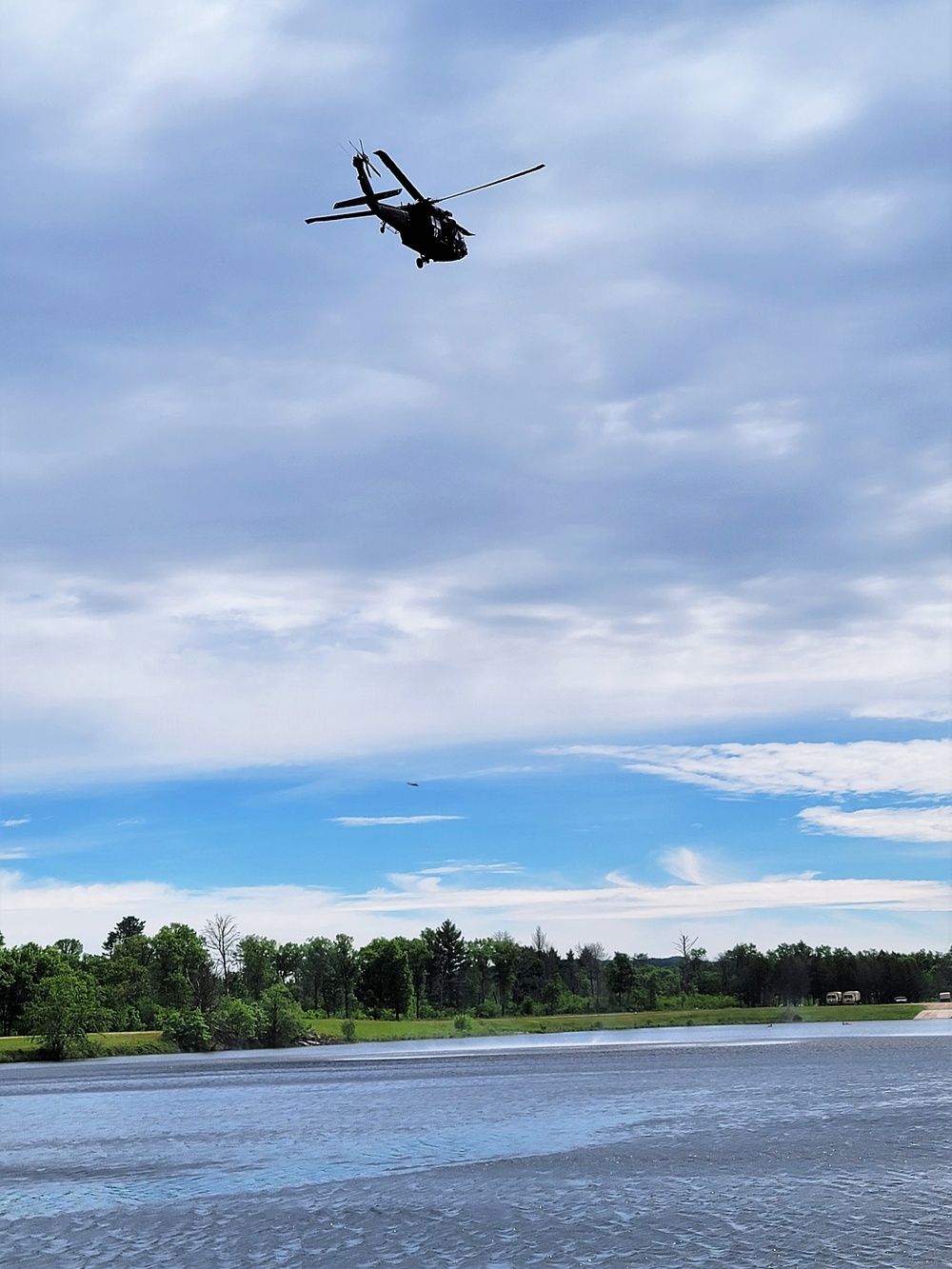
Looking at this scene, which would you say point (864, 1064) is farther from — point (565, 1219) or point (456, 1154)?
point (565, 1219)

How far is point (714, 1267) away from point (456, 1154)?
1134 inches

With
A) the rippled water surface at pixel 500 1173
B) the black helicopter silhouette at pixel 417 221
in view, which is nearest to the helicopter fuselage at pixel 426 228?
the black helicopter silhouette at pixel 417 221

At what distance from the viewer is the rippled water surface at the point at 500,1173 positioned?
39500 millimetres

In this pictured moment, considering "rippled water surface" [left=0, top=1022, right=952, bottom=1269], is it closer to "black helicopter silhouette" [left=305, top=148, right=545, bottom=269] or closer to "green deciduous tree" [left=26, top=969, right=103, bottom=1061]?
"black helicopter silhouette" [left=305, top=148, right=545, bottom=269]

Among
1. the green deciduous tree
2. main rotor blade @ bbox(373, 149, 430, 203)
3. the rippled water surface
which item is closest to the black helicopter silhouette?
main rotor blade @ bbox(373, 149, 430, 203)

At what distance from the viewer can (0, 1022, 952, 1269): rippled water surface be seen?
39.5m

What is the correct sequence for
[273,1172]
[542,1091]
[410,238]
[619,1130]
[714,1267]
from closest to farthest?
[714,1267], [410,238], [273,1172], [619,1130], [542,1091]

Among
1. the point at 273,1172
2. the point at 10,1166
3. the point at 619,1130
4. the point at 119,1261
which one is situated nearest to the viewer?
the point at 119,1261

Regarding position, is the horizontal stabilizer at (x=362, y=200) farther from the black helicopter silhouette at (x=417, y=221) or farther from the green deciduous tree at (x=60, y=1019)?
the green deciduous tree at (x=60, y=1019)

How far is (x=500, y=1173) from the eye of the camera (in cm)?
5503

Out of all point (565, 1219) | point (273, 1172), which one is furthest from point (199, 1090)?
point (565, 1219)

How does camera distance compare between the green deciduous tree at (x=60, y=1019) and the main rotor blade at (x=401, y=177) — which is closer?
the main rotor blade at (x=401, y=177)

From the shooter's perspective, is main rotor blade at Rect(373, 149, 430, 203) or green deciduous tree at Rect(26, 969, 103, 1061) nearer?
main rotor blade at Rect(373, 149, 430, 203)

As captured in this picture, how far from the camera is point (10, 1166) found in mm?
63719
